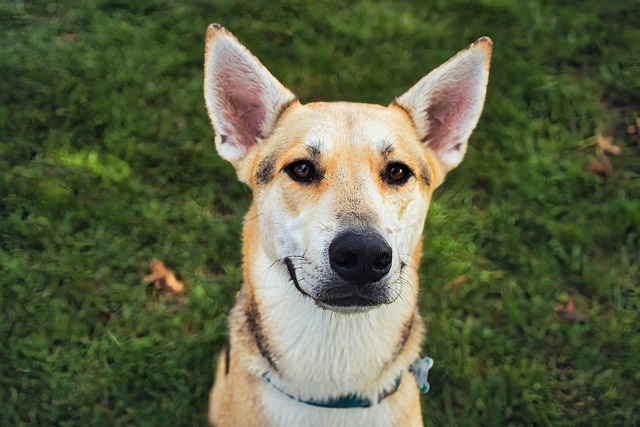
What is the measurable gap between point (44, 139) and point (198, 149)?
4.39 feet

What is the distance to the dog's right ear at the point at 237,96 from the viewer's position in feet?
9.84

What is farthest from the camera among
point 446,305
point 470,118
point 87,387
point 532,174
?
point 532,174

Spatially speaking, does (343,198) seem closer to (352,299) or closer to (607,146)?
(352,299)

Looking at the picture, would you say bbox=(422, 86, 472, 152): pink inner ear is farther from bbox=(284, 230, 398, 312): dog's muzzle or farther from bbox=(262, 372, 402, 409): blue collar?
bbox=(262, 372, 402, 409): blue collar

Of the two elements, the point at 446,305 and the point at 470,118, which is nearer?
the point at 470,118

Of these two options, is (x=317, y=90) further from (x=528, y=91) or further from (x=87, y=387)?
(x=87, y=387)

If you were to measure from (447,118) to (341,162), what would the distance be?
33.7 inches

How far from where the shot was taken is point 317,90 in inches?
214

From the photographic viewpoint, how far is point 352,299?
256 cm

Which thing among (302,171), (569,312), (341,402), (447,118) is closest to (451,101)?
(447,118)

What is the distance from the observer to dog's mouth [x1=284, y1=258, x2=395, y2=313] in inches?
99.9

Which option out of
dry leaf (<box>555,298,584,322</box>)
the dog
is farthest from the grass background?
the dog

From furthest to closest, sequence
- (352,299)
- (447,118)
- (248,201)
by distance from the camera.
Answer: (248,201)
(447,118)
(352,299)

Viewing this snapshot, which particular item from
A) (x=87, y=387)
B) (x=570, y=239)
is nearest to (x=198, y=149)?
(x=87, y=387)
